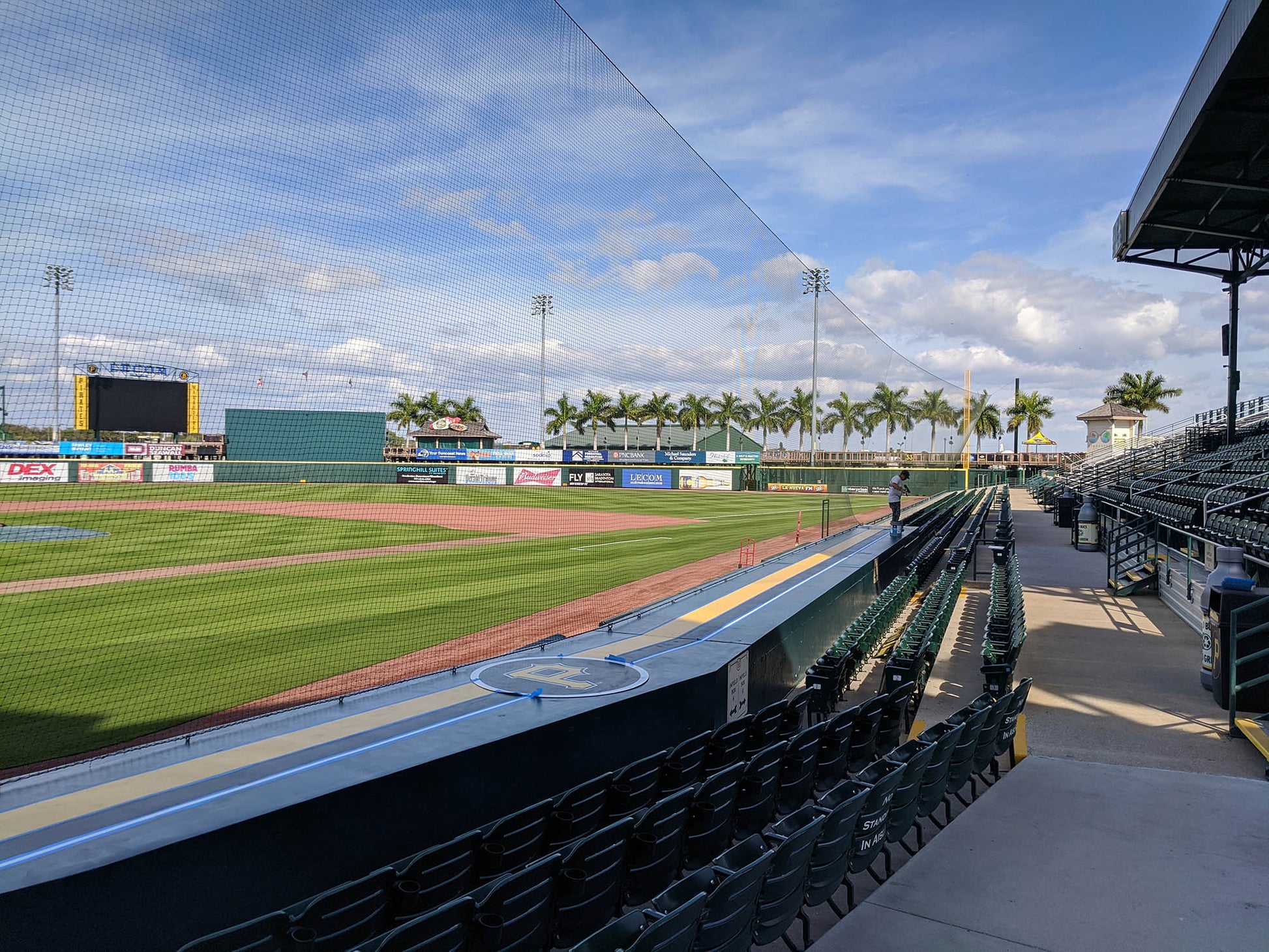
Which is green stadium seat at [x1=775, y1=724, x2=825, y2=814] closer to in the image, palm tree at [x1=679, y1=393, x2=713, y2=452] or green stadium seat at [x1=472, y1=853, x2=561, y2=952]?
green stadium seat at [x1=472, y1=853, x2=561, y2=952]

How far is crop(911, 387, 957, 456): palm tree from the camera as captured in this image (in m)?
32.1

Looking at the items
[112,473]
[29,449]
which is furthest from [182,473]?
[29,449]

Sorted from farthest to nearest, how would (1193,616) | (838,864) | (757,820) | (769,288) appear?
(769,288) → (1193,616) → (757,820) → (838,864)

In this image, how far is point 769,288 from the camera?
1379cm

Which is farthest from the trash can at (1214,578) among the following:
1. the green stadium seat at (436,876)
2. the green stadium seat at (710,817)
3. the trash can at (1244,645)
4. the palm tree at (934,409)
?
the palm tree at (934,409)

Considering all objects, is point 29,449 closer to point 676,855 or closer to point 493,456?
point 493,456

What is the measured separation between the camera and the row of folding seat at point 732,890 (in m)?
2.62

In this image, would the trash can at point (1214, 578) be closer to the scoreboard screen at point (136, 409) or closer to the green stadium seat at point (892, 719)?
the green stadium seat at point (892, 719)

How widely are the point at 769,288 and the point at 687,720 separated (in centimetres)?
992

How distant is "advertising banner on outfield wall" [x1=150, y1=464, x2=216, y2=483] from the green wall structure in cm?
2953

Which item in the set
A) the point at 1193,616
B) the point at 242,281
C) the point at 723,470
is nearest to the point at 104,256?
the point at 242,281

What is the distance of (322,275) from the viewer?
6.11 metres

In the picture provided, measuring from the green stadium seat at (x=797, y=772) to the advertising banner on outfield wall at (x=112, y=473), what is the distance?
4260 cm

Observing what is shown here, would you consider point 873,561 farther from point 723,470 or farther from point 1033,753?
point 723,470
